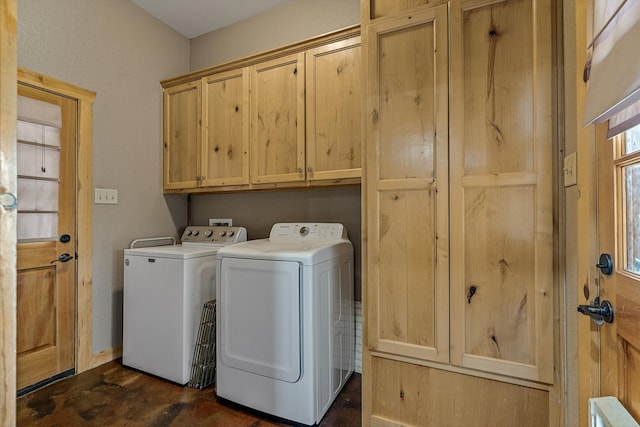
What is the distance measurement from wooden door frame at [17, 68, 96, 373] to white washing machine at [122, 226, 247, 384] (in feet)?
0.82

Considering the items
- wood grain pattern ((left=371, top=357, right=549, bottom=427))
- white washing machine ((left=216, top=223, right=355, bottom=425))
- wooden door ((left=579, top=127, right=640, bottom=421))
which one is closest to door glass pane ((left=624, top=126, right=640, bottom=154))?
wooden door ((left=579, top=127, right=640, bottom=421))

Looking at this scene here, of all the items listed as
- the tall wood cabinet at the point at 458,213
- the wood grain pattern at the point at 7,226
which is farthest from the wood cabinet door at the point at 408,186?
the wood grain pattern at the point at 7,226

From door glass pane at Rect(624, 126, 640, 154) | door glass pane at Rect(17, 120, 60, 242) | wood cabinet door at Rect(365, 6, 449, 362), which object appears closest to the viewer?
door glass pane at Rect(624, 126, 640, 154)

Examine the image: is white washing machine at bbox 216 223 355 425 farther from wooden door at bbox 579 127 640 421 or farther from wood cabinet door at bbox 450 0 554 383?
wooden door at bbox 579 127 640 421

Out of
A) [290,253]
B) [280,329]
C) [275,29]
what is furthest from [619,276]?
[275,29]

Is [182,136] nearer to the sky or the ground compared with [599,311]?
nearer to the sky

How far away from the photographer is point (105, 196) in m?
2.28

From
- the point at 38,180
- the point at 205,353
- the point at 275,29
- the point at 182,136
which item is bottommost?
the point at 205,353

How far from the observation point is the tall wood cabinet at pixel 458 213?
124 cm

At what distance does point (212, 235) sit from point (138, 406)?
1271 mm

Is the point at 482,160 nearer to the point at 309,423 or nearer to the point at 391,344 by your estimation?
the point at 391,344

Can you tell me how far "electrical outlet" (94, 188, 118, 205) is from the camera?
223cm

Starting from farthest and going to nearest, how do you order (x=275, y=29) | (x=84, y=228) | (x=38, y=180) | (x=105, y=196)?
(x=275, y=29), (x=105, y=196), (x=84, y=228), (x=38, y=180)

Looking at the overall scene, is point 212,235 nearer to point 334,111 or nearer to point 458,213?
point 334,111
